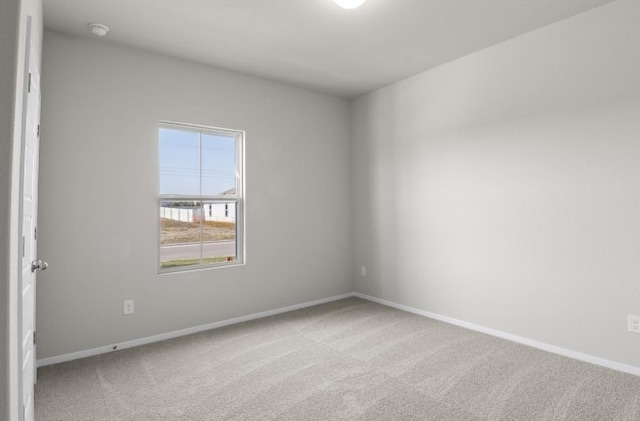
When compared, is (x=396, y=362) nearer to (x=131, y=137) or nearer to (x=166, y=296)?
(x=166, y=296)

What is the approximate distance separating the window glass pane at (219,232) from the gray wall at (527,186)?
1833 millimetres

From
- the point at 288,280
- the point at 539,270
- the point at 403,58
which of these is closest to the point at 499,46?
the point at 403,58

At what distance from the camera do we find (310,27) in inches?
114

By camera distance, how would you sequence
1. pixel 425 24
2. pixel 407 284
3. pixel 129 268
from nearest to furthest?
pixel 425 24, pixel 129 268, pixel 407 284

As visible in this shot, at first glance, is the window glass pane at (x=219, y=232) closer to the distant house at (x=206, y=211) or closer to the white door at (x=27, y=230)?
the distant house at (x=206, y=211)

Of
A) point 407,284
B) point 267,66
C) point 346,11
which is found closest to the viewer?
point 346,11

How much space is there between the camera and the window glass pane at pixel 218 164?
366 centimetres

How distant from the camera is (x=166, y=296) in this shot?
334cm

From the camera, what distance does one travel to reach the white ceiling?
258 centimetres

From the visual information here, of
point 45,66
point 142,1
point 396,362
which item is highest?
point 142,1

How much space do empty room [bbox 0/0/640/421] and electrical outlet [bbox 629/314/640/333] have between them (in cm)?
3

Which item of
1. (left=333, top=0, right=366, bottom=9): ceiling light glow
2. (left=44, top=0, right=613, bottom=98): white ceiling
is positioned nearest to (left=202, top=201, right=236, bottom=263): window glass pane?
(left=44, top=0, right=613, bottom=98): white ceiling

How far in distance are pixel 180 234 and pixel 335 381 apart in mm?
2043

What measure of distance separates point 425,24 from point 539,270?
7.40 ft
